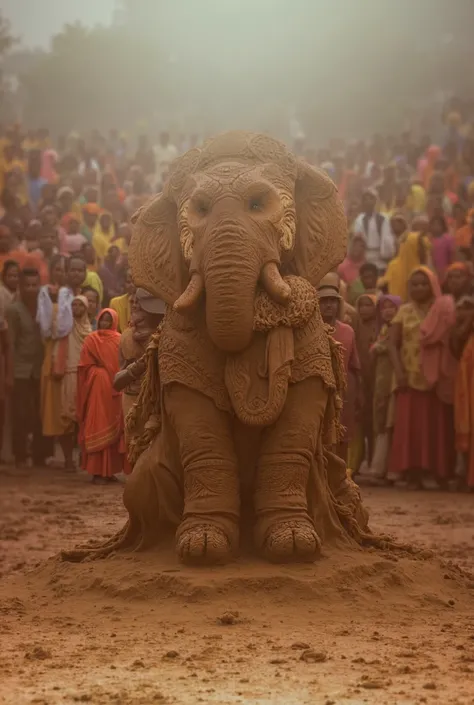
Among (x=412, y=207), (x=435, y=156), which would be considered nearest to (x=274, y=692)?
(x=412, y=207)

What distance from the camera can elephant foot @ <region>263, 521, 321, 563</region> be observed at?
24.7 ft

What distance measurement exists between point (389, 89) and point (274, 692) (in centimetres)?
5163

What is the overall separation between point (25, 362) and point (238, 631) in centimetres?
934

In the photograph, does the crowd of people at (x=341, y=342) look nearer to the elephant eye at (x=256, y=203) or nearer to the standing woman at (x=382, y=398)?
the standing woman at (x=382, y=398)

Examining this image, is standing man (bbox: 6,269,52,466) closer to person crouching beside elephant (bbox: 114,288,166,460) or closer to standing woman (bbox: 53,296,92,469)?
standing woman (bbox: 53,296,92,469)

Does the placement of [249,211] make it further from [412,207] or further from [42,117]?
[42,117]

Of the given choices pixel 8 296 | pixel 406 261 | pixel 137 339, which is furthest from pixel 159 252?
pixel 406 261

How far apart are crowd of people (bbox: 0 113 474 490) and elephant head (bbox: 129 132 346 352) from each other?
69.2 inches

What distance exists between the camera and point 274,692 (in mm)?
5590

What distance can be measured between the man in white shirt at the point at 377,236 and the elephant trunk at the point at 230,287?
12.0m

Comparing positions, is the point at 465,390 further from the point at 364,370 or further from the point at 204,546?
the point at 204,546

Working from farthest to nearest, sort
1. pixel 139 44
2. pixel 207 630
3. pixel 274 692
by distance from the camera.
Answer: pixel 139 44
pixel 207 630
pixel 274 692

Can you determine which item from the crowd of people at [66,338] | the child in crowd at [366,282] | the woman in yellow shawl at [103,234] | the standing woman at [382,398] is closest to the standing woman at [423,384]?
the standing woman at [382,398]

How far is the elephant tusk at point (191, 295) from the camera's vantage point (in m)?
7.65
